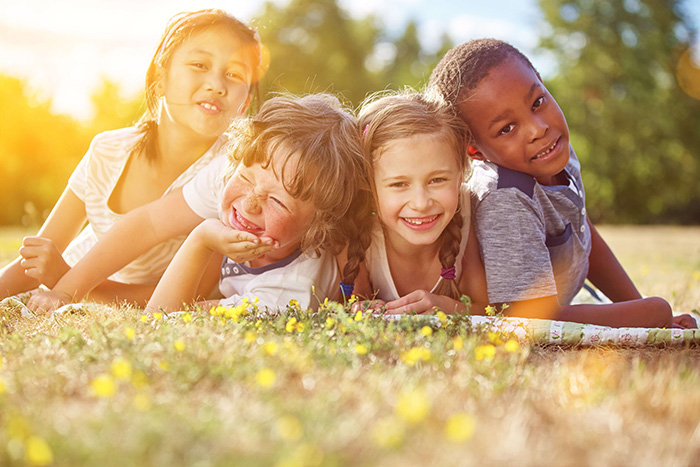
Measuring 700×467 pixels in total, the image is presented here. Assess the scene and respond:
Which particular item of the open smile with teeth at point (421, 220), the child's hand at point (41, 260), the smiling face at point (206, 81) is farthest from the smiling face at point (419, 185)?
the child's hand at point (41, 260)

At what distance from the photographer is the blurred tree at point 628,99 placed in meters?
28.5

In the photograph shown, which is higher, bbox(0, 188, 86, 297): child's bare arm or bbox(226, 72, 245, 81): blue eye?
bbox(226, 72, 245, 81): blue eye

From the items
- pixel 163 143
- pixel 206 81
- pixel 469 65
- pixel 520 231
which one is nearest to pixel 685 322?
pixel 520 231

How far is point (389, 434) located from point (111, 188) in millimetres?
3901

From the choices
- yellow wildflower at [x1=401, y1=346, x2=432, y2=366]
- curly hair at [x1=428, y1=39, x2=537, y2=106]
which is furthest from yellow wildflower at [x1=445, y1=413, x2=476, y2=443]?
curly hair at [x1=428, y1=39, x2=537, y2=106]

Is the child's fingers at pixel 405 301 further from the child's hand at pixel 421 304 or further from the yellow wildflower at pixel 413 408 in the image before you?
the yellow wildflower at pixel 413 408

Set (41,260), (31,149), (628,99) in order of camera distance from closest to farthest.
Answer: (41,260)
(31,149)
(628,99)

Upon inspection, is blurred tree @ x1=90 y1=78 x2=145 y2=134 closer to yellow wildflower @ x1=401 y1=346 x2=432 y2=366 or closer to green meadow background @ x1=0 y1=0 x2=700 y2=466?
green meadow background @ x1=0 y1=0 x2=700 y2=466

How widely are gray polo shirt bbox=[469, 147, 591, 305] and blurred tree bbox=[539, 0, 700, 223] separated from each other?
26177 mm

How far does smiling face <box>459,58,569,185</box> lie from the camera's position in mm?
3727

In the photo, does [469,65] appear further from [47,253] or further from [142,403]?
[47,253]

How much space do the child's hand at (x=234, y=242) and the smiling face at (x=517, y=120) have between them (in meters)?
1.41

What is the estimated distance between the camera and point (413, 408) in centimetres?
177

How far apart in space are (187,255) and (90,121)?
2989 centimetres
